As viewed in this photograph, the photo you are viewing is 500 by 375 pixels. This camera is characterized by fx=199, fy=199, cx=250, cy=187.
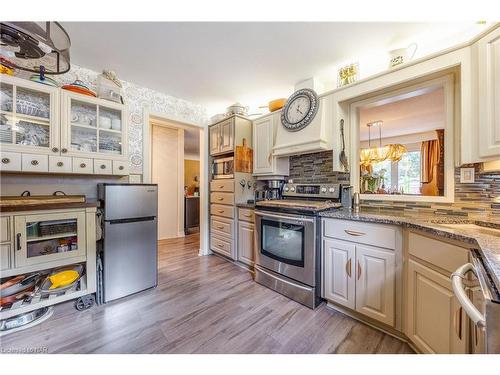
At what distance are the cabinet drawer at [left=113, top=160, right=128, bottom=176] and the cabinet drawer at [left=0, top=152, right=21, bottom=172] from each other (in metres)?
0.63

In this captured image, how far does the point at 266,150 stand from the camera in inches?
105

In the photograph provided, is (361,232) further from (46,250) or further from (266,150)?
(46,250)

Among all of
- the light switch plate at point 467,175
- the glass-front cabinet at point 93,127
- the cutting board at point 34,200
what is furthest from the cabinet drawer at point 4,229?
the light switch plate at point 467,175

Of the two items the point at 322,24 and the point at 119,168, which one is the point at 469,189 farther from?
the point at 119,168

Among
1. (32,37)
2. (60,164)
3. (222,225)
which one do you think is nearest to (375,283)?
(222,225)

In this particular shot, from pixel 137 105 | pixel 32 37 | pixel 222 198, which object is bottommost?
pixel 222 198

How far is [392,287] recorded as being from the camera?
1375 mm

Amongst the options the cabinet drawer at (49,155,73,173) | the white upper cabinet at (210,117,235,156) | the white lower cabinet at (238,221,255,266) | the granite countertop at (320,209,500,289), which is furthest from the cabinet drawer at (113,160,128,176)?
the granite countertop at (320,209,500,289)

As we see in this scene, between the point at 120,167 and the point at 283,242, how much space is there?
1.83m

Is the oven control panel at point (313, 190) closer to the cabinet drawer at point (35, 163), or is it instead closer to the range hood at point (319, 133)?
the range hood at point (319, 133)

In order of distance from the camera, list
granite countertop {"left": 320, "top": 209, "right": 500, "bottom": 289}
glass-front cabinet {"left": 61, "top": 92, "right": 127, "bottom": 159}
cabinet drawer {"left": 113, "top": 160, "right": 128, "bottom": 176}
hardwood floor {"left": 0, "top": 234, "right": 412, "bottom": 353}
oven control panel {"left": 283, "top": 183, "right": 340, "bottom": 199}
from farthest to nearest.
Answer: oven control panel {"left": 283, "top": 183, "right": 340, "bottom": 199}, cabinet drawer {"left": 113, "top": 160, "right": 128, "bottom": 176}, glass-front cabinet {"left": 61, "top": 92, "right": 127, "bottom": 159}, hardwood floor {"left": 0, "top": 234, "right": 412, "bottom": 353}, granite countertop {"left": 320, "top": 209, "right": 500, "bottom": 289}

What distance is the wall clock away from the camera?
2.10 meters

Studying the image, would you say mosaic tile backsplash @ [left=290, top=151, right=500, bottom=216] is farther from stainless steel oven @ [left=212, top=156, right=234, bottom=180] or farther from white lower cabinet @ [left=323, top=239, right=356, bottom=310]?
stainless steel oven @ [left=212, top=156, right=234, bottom=180]

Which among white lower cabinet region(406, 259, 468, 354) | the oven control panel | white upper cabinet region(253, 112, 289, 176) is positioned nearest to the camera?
white lower cabinet region(406, 259, 468, 354)
